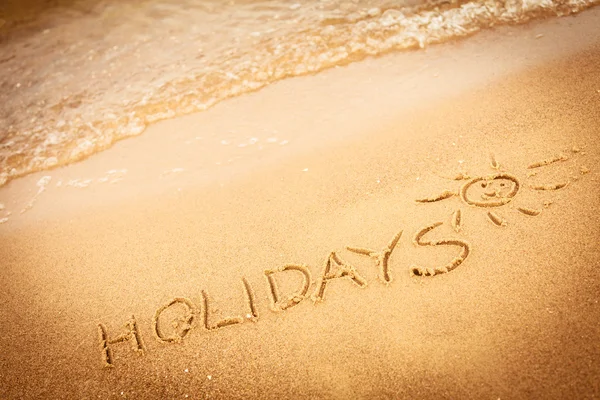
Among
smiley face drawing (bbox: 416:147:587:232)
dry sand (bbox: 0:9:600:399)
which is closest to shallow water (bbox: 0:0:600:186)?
dry sand (bbox: 0:9:600:399)

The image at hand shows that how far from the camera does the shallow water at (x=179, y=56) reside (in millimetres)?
3330

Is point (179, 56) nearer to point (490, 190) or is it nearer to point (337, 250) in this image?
point (337, 250)

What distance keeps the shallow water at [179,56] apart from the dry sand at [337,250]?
0.41 metres

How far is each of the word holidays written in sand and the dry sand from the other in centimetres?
1

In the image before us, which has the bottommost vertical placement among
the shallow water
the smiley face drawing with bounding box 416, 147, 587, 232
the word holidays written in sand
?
the word holidays written in sand

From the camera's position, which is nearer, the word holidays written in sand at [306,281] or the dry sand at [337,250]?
the dry sand at [337,250]

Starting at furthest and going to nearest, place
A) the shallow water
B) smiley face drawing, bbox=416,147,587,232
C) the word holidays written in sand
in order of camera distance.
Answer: the shallow water < smiley face drawing, bbox=416,147,587,232 < the word holidays written in sand

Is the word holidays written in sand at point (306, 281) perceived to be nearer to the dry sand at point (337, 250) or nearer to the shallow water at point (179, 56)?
the dry sand at point (337, 250)

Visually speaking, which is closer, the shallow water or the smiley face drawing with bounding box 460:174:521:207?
the smiley face drawing with bounding box 460:174:521:207

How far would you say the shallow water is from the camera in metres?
3.33

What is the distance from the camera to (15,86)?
405 centimetres

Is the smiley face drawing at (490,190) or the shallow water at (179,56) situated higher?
the shallow water at (179,56)

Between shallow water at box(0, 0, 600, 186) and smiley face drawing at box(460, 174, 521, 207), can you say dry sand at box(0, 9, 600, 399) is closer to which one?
smiley face drawing at box(460, 174, 521, 207)

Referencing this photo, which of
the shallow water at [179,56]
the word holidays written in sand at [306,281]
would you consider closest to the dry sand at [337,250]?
the word holidays written in sand at [306,281]
